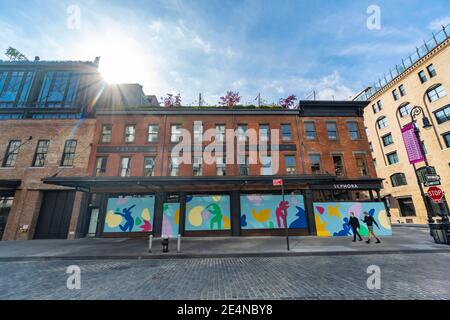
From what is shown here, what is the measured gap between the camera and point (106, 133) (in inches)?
692

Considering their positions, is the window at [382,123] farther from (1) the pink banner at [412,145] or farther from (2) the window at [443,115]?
(1) the pink banner at [412,145]

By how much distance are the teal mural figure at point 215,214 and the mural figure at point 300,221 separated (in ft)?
19.7

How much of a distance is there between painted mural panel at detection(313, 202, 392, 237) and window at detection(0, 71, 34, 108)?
1200 inches

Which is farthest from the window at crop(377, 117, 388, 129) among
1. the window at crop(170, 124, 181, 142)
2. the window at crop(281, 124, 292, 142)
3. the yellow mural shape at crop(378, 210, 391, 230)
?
the window at crop(170, 124, 181, 142)

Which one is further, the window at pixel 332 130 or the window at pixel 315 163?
the window at pixel 332 130

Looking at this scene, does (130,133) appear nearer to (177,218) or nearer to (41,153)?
(41,153)

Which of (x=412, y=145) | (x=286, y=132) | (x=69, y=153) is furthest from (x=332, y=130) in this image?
(x=69, y=153)

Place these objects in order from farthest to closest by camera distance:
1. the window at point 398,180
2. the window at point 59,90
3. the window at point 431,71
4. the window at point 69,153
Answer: the window at point 398,180 → the window at point 431,71 → the window at point 59,90 → the window at point 69,153

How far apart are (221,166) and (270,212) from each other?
590 cm

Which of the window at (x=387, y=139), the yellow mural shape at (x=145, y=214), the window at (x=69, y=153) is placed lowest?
the yellow mural shape at (x=145, y=214)

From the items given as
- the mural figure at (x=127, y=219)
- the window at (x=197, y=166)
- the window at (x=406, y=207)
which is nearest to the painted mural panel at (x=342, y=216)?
the window at (x=197, y=166)

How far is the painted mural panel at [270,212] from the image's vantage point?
1538cm

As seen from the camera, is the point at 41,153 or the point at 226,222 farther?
the point at 41,153
